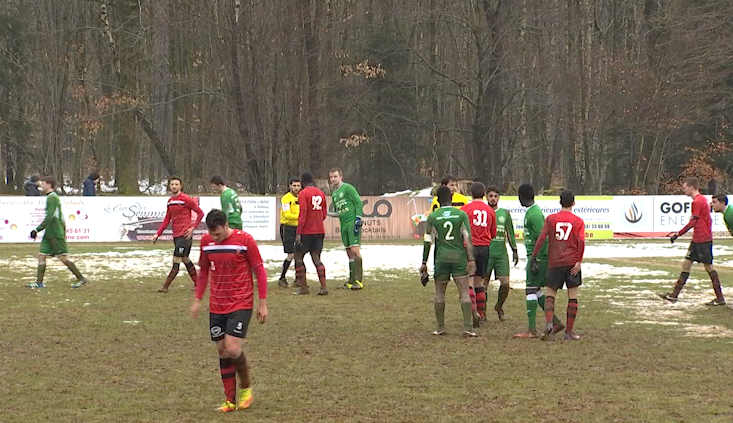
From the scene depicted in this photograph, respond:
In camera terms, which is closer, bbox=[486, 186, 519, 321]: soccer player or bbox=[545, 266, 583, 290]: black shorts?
bbox=[545, 266, 583, 290]: black shorts

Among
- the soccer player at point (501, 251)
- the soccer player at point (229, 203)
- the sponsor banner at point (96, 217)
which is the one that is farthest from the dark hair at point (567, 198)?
the sponsor banner at point (96, 217)

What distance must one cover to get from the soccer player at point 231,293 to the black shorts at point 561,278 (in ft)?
15.7

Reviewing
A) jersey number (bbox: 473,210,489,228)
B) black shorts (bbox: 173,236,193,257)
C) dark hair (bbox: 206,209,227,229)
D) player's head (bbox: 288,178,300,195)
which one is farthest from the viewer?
player's head (bbox: 288,178,300,195)

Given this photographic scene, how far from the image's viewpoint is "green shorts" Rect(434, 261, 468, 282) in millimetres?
11922

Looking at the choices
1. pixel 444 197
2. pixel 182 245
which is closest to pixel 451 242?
pixel 444 197

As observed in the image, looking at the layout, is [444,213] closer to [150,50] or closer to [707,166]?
[150,50]

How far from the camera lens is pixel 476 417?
791cm

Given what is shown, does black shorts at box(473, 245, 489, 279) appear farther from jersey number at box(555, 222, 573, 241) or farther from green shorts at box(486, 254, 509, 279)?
jersey number at box(555, 222, 573, 241)

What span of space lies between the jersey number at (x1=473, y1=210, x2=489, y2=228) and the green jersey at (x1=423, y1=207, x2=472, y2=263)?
3.96 feet

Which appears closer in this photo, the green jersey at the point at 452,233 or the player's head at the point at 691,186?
the green jersey at the point at 452,233

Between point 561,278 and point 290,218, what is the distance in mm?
7737

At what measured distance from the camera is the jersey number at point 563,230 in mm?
11594

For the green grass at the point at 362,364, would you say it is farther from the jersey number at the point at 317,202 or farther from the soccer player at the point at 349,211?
the jersey number at the point at 317,202

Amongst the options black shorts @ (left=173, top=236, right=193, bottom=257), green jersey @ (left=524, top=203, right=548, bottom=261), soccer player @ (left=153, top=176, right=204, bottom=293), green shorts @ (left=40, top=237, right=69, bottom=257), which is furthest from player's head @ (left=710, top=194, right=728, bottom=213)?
green shorts @ (left=40, top=237, right=69, bottom=257)
